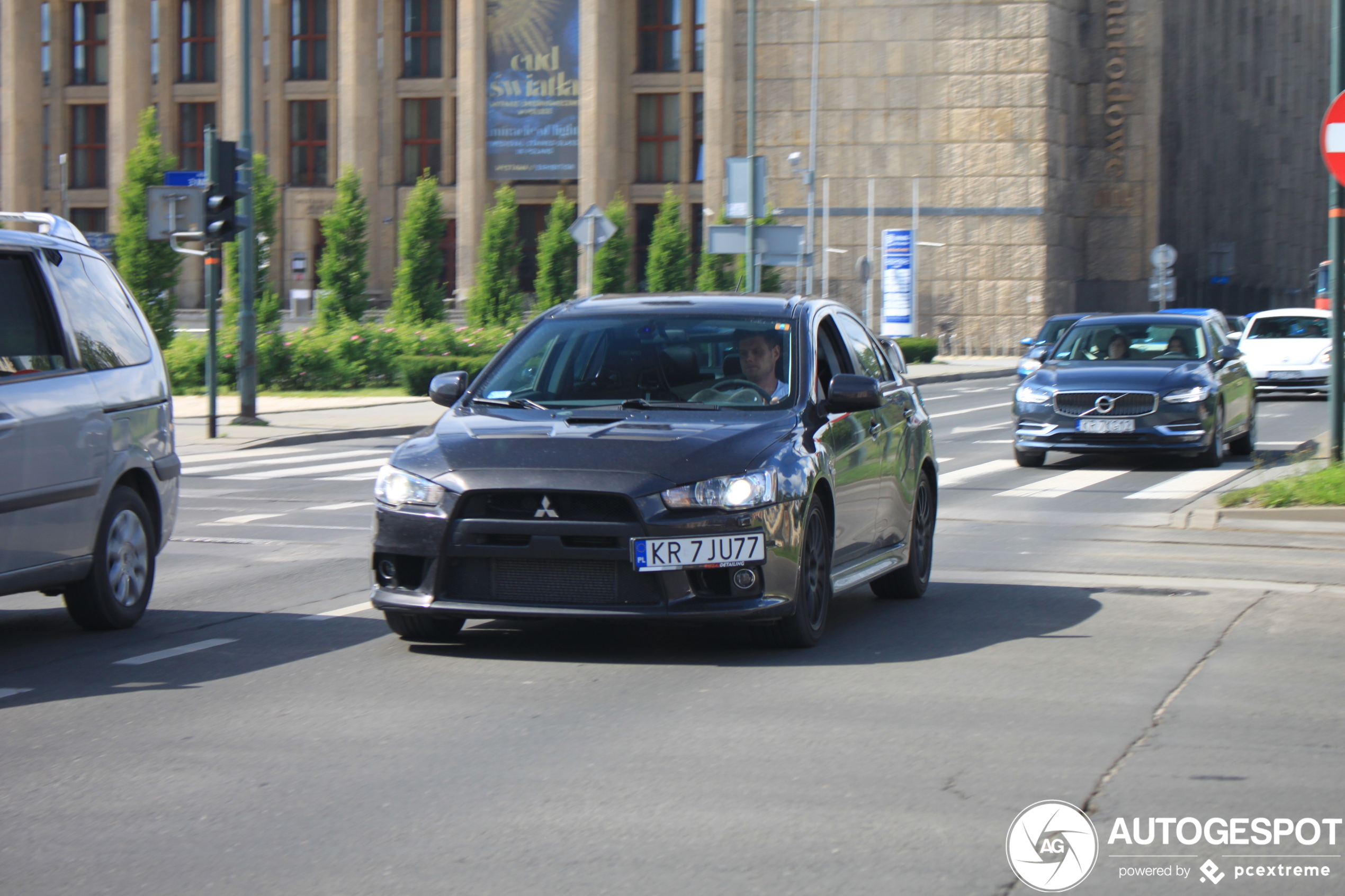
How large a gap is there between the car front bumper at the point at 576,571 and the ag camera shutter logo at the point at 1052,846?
92.1 inches

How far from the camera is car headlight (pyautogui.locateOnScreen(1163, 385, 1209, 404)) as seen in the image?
17.9 metres

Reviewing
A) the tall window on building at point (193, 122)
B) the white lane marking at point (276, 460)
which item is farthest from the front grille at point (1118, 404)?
the tall window on building at point (193, 122)

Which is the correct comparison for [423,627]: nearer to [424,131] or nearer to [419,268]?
[419,268]

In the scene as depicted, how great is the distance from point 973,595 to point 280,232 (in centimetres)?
7144

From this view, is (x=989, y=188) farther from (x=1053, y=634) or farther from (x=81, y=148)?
(x=1053, y=634)

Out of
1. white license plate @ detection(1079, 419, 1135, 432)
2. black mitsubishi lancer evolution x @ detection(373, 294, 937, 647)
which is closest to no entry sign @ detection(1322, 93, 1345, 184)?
white license plate @ detection(1079, 419, 1135, 432)

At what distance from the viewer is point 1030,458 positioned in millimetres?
18859

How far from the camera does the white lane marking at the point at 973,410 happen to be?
96.1ft

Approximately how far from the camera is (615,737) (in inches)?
240

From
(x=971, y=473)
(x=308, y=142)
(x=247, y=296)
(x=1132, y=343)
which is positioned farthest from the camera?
(x=308, y=142)

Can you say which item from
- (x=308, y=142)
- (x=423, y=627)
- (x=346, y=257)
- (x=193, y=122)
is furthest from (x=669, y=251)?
(x=423, y=627)

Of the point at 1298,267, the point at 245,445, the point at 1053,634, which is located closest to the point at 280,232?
the point at 245,445

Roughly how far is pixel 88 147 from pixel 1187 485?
7216cm

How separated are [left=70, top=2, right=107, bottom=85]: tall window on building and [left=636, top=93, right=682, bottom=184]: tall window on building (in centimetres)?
2468
